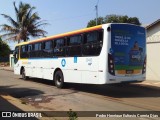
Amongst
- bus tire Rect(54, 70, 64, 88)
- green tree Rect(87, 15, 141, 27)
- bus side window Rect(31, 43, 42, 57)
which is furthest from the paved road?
green tree Rect(87, 15, 141, 27)

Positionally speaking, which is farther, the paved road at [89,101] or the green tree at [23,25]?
the green tree at [23,25]

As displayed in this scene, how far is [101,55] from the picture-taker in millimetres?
13703

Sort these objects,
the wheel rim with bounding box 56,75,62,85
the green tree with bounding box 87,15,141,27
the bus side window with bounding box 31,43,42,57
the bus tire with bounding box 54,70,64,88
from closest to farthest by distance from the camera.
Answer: the bus tire with bounding box 54,70,64,88 → the wheel rim with bounding box 56,75,62,85 → the bus side window with bounding box 31,43,42,57 → the green tree with bounding box 87,15,141,27

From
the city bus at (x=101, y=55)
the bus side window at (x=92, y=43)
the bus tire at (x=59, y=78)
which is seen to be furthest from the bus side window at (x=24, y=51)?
the bus side window at (x=92, y=43)

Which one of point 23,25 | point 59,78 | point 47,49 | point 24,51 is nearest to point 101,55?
point 59,78

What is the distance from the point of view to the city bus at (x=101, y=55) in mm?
13641

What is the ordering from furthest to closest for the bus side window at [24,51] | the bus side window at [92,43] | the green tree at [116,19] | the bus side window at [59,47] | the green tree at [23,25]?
the green tree at [116,19], the green tree at [23,25], the bus side window at [24,51], the bus side window at [59,47], the bus side window at [92,43]

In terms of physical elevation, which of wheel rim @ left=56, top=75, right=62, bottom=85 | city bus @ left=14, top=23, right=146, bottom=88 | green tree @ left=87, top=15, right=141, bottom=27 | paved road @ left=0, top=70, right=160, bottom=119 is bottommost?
paved road @ left=0, top=70, right=160, bottom=119

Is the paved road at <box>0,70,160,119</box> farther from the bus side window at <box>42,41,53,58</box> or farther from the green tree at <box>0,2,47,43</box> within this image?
the green tree at <box>0,2,47,43</box>

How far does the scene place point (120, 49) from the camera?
45.6 feet

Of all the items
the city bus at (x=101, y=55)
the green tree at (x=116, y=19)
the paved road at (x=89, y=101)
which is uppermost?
the green tree at (x=116, y=19)

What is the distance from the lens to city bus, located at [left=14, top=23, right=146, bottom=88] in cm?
1364

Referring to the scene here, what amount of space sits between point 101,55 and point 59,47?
4306 mm

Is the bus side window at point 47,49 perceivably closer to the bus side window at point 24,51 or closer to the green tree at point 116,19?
the bus side window at point 24,51
